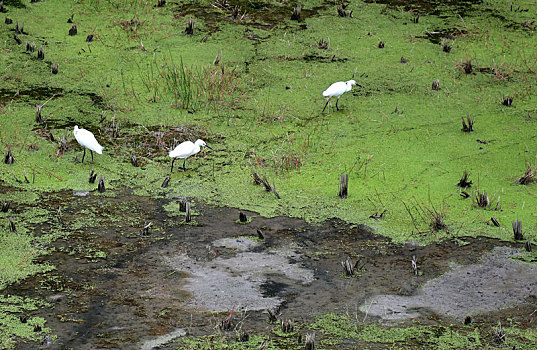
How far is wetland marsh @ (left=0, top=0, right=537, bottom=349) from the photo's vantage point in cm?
331

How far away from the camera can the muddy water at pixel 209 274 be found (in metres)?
3.24

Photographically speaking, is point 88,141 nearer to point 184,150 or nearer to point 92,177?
point 92,177

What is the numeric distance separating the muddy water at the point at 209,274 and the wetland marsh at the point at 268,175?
0.04ft

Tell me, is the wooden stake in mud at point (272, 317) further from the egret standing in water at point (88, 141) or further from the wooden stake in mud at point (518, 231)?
the egret standing in water at point (88, 141)

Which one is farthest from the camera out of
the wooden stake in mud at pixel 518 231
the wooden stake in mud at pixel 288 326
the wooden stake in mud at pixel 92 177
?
the wooden stake in mud at pixel 92 177

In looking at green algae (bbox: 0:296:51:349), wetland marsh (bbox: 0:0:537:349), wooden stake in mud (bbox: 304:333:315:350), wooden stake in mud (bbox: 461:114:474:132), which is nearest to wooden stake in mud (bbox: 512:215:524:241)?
wetland marsh (bbox: 0:0:537:349)

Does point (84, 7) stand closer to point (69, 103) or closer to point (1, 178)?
point (69, 103)

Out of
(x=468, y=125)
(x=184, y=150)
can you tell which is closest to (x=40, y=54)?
(x=184, y=150)

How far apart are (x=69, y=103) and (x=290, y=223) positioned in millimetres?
2439

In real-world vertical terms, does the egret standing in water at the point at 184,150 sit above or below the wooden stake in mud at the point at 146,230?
above

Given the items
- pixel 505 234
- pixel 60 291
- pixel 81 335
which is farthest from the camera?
pixel 505 234

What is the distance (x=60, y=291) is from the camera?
344 centimetres

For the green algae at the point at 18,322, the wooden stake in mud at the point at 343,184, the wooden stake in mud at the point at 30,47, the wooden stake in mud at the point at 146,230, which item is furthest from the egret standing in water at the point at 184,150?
the wooden stake in mud at the point at 30,47

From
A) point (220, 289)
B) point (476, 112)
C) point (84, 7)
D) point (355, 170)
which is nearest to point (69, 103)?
point (84, 7)
